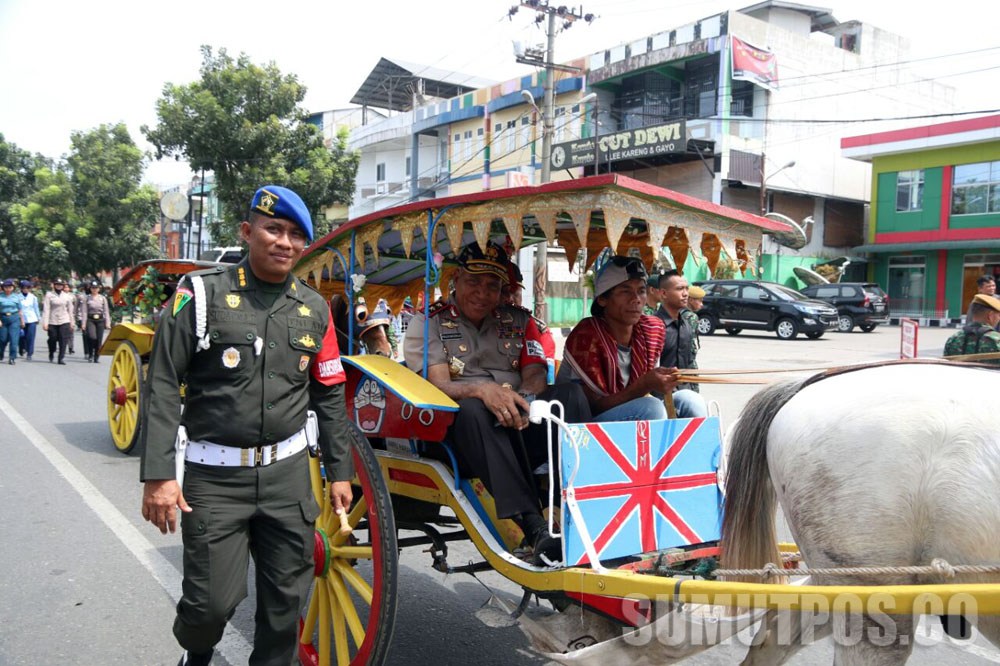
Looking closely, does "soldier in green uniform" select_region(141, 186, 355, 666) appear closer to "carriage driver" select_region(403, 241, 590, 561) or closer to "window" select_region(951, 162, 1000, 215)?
"carriage driver" select_region(403, 241, 590, 561)

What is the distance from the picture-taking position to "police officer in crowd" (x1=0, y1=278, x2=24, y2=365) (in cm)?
1436

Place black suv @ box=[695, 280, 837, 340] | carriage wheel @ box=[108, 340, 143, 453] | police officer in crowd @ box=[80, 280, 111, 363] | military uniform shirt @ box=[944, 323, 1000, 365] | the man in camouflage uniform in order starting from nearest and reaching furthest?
military uniform shirt @ box=[944, 323, 1000, 365], the man in camouflage uniform, carriage wheel @ box=[108, 340, 143, 453], police officer in crowd @ box=[80, 280, 111, 363], black suv @ box=[695, 280, 837, 340]

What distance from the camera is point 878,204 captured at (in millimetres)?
30469

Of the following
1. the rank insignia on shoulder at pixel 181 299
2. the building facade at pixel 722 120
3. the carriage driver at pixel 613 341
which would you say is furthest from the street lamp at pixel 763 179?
the rank insignia on shoulder at pixel 181 299

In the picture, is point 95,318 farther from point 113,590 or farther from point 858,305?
point 858,305

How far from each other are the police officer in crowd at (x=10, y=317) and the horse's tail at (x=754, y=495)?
1540cm

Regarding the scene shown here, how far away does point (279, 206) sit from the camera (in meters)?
2.65

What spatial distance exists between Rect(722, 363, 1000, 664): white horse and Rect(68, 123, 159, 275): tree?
26.7 meters

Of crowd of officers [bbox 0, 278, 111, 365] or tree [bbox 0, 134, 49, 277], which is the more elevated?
tree [bbox 0, 134, 49, 277]

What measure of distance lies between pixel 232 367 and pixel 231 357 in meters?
0.03

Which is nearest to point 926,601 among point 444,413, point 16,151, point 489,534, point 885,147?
point 489,534

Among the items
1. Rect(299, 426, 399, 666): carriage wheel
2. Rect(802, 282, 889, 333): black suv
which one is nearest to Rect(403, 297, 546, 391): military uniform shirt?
Rect(299, 426, 399, 666): carriage wheel

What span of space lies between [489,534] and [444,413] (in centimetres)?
57

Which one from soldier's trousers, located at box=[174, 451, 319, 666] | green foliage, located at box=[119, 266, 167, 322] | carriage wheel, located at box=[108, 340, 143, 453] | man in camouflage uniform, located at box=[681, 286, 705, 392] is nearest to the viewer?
soldier's trousers, located at box=[174, 451, 319, 666]
